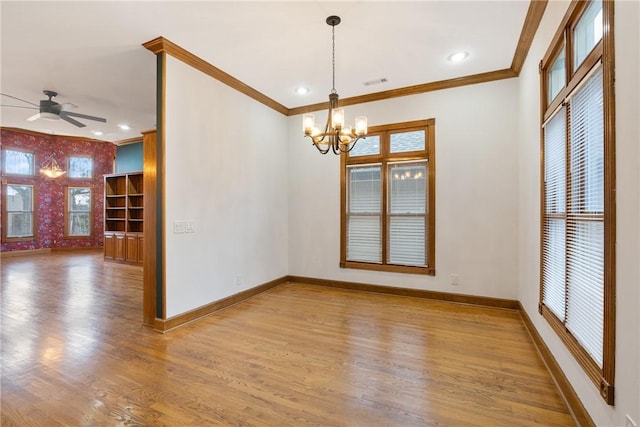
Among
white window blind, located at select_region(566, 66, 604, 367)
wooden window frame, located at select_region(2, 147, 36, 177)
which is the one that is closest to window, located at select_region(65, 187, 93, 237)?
wooden window frame, located at select_region(2, 147, 36, 177)

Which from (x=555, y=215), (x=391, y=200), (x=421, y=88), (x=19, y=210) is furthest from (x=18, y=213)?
(x=555, y=215)

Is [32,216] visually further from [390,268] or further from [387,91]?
[387,91]

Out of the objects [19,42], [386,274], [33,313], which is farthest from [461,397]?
[19,42]

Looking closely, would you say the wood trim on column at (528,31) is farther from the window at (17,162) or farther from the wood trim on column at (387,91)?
the window at (17,162)

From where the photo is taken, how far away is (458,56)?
140 inches

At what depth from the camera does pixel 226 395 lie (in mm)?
2117

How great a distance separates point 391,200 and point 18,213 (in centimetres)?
1011

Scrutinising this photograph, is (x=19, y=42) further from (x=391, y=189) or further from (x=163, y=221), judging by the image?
(x=391, y=189)

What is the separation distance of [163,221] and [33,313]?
2.30 m

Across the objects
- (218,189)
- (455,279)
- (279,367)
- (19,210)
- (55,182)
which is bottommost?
(279,367)

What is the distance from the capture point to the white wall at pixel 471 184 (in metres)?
3.94

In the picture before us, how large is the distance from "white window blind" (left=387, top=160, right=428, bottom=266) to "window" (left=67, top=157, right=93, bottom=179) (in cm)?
967

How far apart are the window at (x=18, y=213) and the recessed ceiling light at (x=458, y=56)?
10964 millimetres

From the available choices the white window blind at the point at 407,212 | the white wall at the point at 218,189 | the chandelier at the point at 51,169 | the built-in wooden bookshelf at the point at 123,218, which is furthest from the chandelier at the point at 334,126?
the chandelier at the point at 51,169
